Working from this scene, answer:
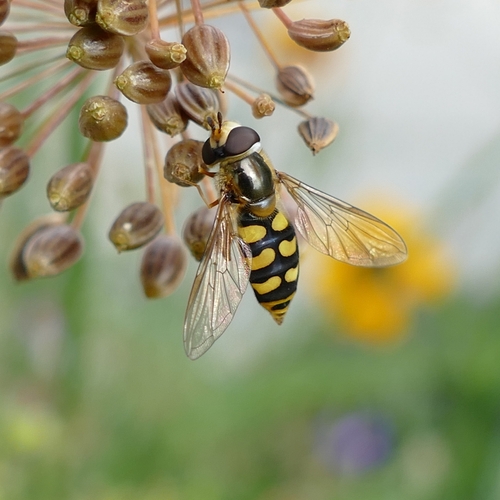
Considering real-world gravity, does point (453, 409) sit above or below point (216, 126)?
below

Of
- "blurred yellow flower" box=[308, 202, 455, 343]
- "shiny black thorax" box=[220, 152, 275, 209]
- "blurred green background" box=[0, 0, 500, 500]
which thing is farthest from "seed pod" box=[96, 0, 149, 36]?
"blurred yellow flower" box=[308, 202, 455, 343]

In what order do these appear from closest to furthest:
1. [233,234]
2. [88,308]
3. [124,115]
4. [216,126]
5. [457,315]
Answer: [124,115] < [216,126] < [233,234] < [88,308] < [457,315]

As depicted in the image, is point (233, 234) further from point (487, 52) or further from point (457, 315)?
point (487, 52)

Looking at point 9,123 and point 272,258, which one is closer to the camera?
point 9,123

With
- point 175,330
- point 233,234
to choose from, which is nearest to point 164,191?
point 233,234

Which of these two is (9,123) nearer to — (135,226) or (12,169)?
(12,169)

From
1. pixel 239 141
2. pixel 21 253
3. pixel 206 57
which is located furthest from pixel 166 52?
pixel 21 253

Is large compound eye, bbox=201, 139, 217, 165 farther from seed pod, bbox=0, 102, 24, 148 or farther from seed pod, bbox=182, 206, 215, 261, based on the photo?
seed pod, bbox=0, 102, 24, 148
